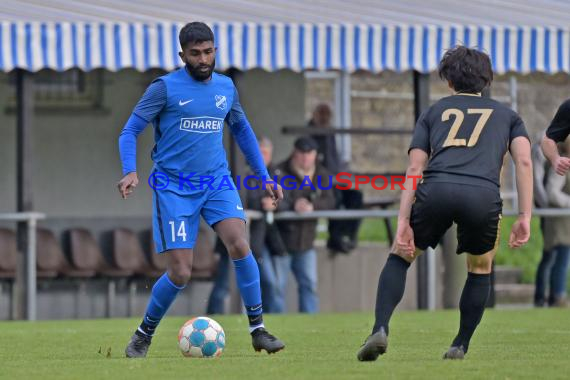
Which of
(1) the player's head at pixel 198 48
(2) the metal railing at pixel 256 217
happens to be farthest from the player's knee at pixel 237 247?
(2) the metal railing at pixel 256 217

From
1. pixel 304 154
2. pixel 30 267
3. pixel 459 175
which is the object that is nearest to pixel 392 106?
pixel 304 154

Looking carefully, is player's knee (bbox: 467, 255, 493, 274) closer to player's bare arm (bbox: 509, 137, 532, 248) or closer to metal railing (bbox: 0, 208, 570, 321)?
player's bare arm (bbox: 509, 137, 532, 248)

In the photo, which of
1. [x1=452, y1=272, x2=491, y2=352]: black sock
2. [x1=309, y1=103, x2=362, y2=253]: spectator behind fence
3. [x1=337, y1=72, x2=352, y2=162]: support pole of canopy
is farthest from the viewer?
[x1=337, y1=72, x2=352, y2=162]: support pole of canopy

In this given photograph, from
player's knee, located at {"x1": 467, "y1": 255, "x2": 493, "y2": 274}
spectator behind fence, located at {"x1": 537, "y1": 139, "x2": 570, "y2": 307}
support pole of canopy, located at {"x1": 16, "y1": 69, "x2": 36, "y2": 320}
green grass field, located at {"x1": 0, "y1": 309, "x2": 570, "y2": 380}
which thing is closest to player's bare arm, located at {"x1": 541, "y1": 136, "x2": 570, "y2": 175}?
green grass field, located at {"x1": 0, "y1": 309, "x2": 570, "y2": 380}

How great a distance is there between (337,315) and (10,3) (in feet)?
15.1

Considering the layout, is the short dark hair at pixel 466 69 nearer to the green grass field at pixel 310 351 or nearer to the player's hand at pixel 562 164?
the player's hand at pixel 562 164

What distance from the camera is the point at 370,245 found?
61.1 feet

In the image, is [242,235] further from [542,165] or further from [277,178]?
[542,165]

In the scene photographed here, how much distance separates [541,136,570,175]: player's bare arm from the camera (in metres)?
9.10

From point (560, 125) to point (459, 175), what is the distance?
187 cm

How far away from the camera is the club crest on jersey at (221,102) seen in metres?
9.17

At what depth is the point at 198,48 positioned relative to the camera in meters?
8.92

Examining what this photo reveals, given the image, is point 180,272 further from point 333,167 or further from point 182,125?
point 333,167

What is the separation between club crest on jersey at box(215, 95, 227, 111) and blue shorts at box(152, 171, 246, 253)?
463 millimetres
